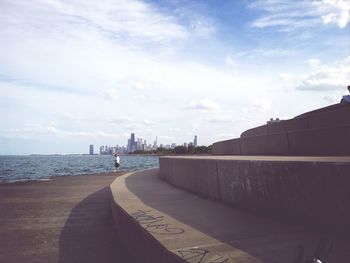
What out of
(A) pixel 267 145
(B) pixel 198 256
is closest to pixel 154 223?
(B) pixel 198 256

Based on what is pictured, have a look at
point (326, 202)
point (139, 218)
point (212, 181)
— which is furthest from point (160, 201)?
point (326, 202)

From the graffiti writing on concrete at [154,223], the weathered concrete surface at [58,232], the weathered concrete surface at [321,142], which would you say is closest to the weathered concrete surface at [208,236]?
the graffiti writing on concrete at [154,223]

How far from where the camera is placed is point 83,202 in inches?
438

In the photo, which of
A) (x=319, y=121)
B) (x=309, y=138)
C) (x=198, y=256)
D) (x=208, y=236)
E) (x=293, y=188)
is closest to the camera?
(x=198, y=256)

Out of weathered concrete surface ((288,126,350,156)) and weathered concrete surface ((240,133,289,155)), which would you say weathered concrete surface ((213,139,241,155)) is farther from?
weathered concrete surface ((288,126,350,156))

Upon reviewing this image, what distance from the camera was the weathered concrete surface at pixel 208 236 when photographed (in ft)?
10.4

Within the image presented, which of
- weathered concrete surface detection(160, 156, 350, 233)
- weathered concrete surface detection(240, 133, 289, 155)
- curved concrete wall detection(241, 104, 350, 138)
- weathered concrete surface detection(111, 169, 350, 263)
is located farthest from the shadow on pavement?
curved concrete wall detection(241, 104, 350, 138)

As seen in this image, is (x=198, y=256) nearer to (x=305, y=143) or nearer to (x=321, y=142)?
(x=321, y=142)

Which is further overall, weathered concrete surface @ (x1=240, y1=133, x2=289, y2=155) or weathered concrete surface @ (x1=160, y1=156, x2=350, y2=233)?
weathered concrete surface @ (x1=240, y1=133, x2=289, y2=155)

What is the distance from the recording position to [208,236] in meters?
3.96

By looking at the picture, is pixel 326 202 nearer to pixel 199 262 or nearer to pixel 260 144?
pixel 199 262

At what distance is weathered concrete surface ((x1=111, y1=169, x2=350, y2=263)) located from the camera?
3180 millimetres

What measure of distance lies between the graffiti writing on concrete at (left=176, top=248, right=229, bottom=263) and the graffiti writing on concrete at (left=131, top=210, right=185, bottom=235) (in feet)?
2.52

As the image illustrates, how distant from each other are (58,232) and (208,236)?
4.17 m
